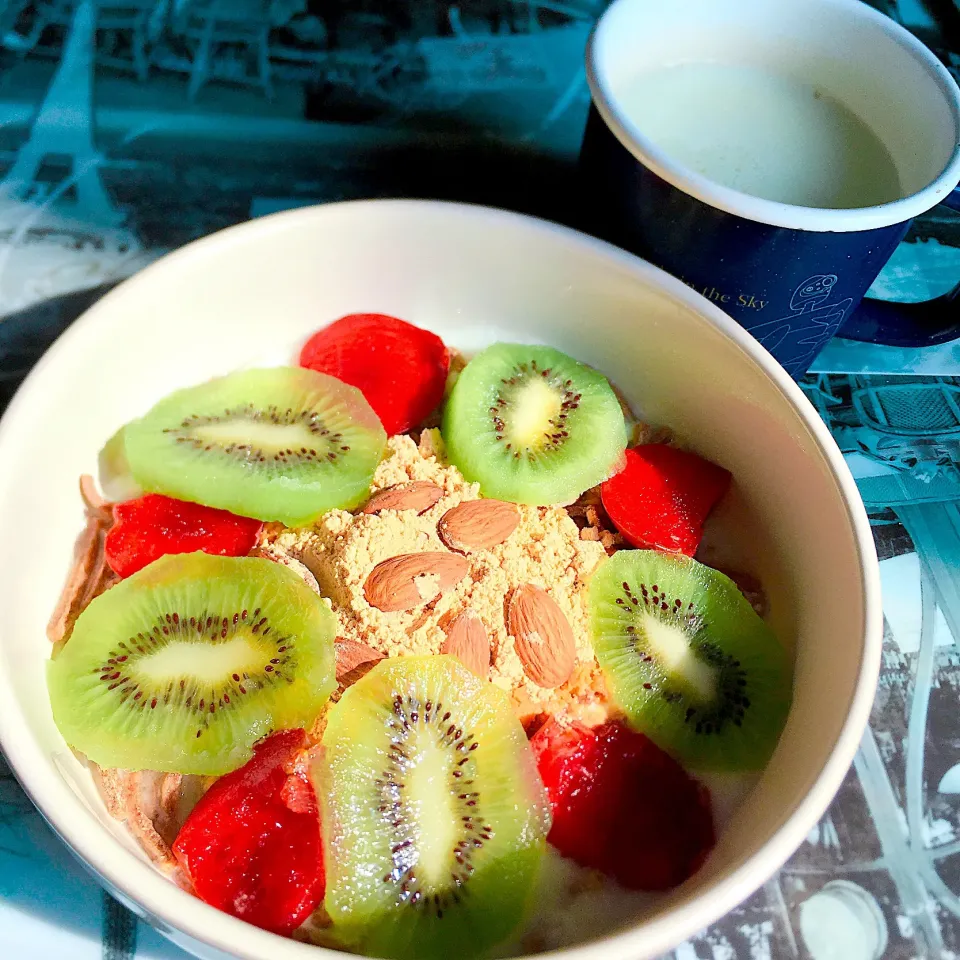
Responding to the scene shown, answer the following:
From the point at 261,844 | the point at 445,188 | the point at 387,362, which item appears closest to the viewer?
the point at 261,844

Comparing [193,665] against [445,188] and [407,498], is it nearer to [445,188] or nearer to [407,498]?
[407,498]

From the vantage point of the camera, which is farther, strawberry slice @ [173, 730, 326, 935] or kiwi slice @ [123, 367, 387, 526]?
kiwi slice @ [123, 367, 387, 526]

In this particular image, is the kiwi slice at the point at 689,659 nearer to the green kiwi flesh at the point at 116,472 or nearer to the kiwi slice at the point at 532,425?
the kiwi slice at the point at 532,425

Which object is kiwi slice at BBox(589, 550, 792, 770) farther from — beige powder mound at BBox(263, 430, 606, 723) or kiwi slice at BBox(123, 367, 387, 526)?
kiwi slice at BBox(123, 367, 387, 526)

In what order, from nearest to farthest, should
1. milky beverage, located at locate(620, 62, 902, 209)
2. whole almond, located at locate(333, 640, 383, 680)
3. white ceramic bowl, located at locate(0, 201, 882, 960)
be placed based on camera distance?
white ceramic bowl, located at locate(0, 201, 882, 960), whole almond, located at locate(333, 640, 383, 680), milky beverage, located at locate(620, 62, 902, 209)

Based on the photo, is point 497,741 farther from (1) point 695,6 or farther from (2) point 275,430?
(1) point 695,6

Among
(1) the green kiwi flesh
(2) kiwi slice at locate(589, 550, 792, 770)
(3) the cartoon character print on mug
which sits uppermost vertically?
(3) the cartoon character print on mug

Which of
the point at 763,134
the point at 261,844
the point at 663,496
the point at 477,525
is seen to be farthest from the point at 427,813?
the point at 763,134

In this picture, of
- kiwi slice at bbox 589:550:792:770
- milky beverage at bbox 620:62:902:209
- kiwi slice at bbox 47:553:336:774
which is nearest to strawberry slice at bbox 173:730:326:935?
kiwi slice at bbox 47:553:336:774
